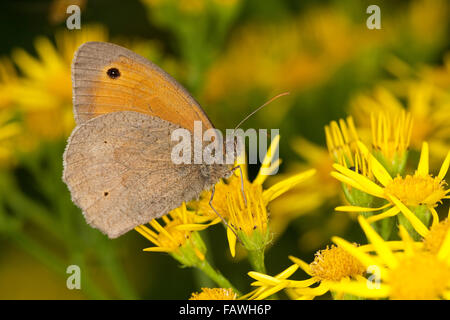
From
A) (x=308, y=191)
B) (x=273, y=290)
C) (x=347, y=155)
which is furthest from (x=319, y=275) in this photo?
(x=308, y=191)

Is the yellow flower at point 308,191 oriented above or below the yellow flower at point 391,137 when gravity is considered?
below

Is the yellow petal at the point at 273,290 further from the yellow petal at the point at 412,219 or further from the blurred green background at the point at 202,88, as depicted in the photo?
the blurred green background at the point at 202,88

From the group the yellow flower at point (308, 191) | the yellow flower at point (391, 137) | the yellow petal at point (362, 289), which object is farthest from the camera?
the yellow flower at point (308, 191)

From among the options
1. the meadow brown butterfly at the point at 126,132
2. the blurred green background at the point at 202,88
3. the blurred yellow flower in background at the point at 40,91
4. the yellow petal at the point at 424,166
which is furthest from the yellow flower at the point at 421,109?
the blurred yellow flower in background at the point at 40,91

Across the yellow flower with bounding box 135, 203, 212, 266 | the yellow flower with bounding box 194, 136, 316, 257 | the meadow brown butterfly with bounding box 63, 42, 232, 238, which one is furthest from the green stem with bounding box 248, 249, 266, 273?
the meadow brown butterfly with bounding box 63, 42, 232, 238
